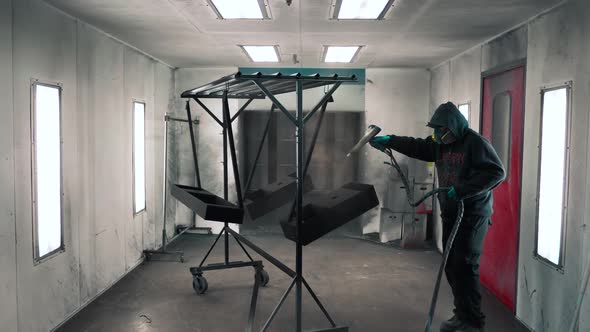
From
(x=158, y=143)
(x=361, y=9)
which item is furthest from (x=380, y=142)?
(x=158, y=143)

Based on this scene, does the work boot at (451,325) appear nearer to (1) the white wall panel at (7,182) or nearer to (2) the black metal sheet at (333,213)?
(2) the black metal sheet at (333,213)

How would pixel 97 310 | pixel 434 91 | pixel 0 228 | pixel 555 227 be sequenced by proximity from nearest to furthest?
pixel 0 228 → pixel 555 227 → pixel 97 310 → pixel 434 91

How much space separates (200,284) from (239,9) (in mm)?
2603

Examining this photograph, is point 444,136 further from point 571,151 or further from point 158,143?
point 158,143

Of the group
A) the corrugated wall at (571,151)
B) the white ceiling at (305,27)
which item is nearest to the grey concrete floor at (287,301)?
the corrugated wall at (571,151)

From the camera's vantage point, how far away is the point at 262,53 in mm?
5961

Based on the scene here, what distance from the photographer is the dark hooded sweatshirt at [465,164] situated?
324 centimetres

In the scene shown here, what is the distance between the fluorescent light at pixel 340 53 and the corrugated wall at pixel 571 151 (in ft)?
5.59

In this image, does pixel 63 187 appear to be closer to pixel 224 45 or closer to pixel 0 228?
pixel 0 228

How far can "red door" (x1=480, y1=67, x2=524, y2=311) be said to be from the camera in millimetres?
4098

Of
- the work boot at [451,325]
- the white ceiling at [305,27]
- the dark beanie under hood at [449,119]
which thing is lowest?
the work boot at [451,325]

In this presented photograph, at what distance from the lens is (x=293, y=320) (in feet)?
12.8

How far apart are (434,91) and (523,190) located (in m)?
3.16

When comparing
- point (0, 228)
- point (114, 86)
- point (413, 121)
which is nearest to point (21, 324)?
point (0, 228)
